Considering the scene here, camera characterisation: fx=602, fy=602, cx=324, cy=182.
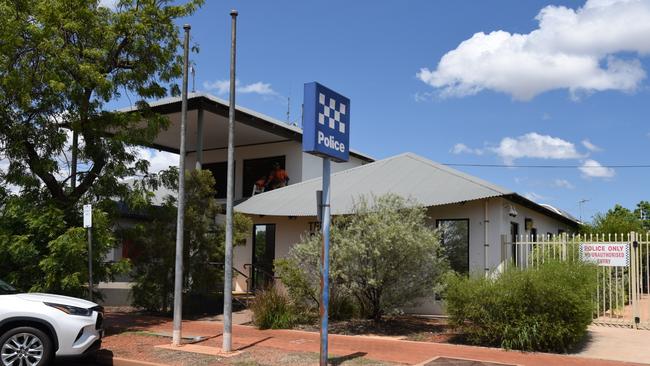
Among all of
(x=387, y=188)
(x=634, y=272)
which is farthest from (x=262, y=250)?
(x=634, y=272)

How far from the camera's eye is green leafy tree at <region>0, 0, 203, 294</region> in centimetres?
1229

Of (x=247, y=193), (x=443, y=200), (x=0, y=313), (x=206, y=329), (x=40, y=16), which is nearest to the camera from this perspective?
(x=0, y=313)

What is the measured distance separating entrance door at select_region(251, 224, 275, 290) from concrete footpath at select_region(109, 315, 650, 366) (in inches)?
248

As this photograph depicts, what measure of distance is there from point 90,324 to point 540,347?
7475 mm

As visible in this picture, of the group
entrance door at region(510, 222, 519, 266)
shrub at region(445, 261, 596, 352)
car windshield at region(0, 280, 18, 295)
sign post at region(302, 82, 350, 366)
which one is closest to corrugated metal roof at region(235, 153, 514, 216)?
entrance door at region(510, 222, 519, 266)

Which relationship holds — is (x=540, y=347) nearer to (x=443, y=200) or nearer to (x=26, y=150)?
(x=443, y=200)

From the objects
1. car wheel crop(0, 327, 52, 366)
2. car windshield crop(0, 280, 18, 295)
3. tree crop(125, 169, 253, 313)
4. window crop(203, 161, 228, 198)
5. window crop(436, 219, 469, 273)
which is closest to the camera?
car wheel crop(0, 327, 52, 366)

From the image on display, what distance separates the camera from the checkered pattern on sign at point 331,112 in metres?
9.13

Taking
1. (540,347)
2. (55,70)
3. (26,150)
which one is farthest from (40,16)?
(540,347)

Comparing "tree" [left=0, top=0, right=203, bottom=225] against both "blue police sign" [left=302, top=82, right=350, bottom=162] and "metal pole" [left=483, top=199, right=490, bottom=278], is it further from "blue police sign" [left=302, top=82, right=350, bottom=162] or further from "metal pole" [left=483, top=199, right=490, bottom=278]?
"metal pole" [left=483, top=199, right=490, bottom=278]

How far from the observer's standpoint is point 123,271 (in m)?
13.3

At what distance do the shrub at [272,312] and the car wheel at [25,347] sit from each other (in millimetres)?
5273

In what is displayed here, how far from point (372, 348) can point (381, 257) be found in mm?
2286

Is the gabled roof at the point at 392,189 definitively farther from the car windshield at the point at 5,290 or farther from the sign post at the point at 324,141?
the car windshield at the point at 5,290
